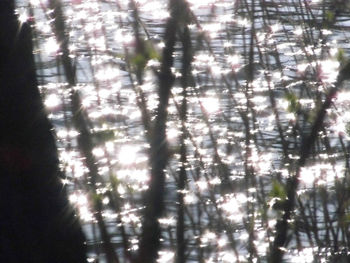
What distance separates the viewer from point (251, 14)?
2326mm

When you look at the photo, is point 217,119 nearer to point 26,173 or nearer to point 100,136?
point 100,136

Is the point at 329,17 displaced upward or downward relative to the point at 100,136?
upward

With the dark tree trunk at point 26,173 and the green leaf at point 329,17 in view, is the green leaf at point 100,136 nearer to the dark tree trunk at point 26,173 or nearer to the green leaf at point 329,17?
the dark tree trunk at point 26,173

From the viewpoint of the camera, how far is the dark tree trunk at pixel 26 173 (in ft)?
5.95

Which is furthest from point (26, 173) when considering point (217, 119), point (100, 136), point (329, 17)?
point (329, 17)

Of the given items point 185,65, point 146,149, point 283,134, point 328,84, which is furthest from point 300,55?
point 146,149

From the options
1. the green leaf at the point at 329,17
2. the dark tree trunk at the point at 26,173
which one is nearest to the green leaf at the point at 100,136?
the dark tree trunk at the point at 26,173

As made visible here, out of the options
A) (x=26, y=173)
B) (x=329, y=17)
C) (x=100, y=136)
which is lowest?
(x=26, y=173)

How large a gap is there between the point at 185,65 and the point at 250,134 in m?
0.33

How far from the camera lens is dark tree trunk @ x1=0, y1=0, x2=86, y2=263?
1.81 m

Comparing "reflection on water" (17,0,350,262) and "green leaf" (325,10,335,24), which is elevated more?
"green leaf" (325,10,335,24)

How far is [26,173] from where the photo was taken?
188 centimetres

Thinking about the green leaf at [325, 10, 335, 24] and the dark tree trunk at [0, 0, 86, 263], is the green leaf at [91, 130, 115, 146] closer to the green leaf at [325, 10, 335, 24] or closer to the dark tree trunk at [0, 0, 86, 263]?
the dark tree trunk at [0, 0, 86, 263]

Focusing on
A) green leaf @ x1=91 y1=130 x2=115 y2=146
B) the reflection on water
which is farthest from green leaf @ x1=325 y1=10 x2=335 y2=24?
green leaf @ x1=91 y1=130 x2=115 y2=146
